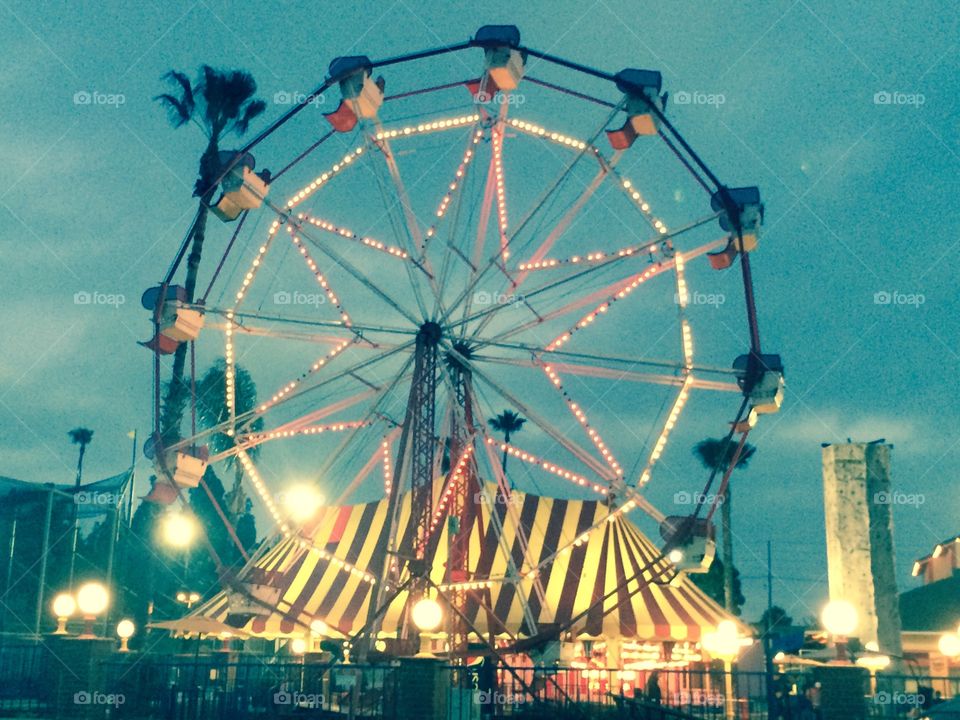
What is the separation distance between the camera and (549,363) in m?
20.0

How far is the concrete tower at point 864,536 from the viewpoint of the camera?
79.7 feet

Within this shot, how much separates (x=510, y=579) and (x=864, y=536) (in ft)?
34.3

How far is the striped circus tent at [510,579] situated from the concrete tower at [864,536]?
14.5ft

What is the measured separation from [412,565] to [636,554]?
7.97 m

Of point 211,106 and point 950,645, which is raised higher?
point 211,106

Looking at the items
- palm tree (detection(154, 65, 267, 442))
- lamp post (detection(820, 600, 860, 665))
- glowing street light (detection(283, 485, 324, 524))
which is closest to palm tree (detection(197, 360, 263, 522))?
palm tree (detection(154, 65, 267, 442))

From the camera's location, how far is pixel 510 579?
760 inches

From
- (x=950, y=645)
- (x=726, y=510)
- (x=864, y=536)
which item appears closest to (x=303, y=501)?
(x=950, y=645)

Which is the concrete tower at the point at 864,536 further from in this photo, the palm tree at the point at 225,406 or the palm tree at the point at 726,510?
the palm tree at the point at 225,406

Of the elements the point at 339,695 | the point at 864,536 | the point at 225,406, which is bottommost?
the point at 339,695

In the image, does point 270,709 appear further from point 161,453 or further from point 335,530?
point 335,530

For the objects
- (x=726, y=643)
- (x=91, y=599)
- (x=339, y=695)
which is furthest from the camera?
(x=726, y=643)

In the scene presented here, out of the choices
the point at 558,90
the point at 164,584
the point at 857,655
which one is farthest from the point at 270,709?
the point at 164,584

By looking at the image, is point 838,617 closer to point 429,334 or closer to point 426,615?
point 426,615
